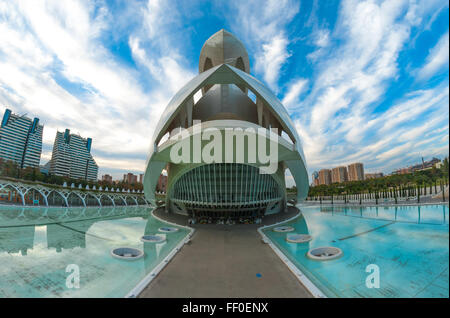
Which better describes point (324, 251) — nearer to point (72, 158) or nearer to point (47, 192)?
point (47, 192)

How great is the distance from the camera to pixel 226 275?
195 inches

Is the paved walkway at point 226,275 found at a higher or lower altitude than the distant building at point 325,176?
lower

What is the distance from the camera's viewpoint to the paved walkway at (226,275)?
411 cm

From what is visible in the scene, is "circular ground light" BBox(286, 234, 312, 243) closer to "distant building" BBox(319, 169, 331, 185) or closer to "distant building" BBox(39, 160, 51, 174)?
"distant building" BBox(319, 169, 331, 185)

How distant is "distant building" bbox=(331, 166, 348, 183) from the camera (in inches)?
2093

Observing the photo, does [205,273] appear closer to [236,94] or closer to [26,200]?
[236,94]

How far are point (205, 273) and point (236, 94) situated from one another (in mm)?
17670

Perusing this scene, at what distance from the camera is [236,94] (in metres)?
19.1

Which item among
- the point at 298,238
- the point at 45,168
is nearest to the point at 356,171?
the point at 298,238

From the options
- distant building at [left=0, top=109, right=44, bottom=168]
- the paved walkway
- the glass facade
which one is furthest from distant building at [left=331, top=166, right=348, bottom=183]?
distant building at [left=0, top=109, right=44, bottom=168]

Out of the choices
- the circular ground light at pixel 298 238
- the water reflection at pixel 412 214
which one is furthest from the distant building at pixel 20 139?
the water reflection at pixel 412 214

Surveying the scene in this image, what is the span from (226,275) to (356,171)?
199 ft

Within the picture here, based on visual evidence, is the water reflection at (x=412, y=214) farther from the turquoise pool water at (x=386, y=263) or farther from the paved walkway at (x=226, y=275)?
the paved walkway at (x=226, y=275)

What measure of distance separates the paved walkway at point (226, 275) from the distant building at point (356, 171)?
187 feet
